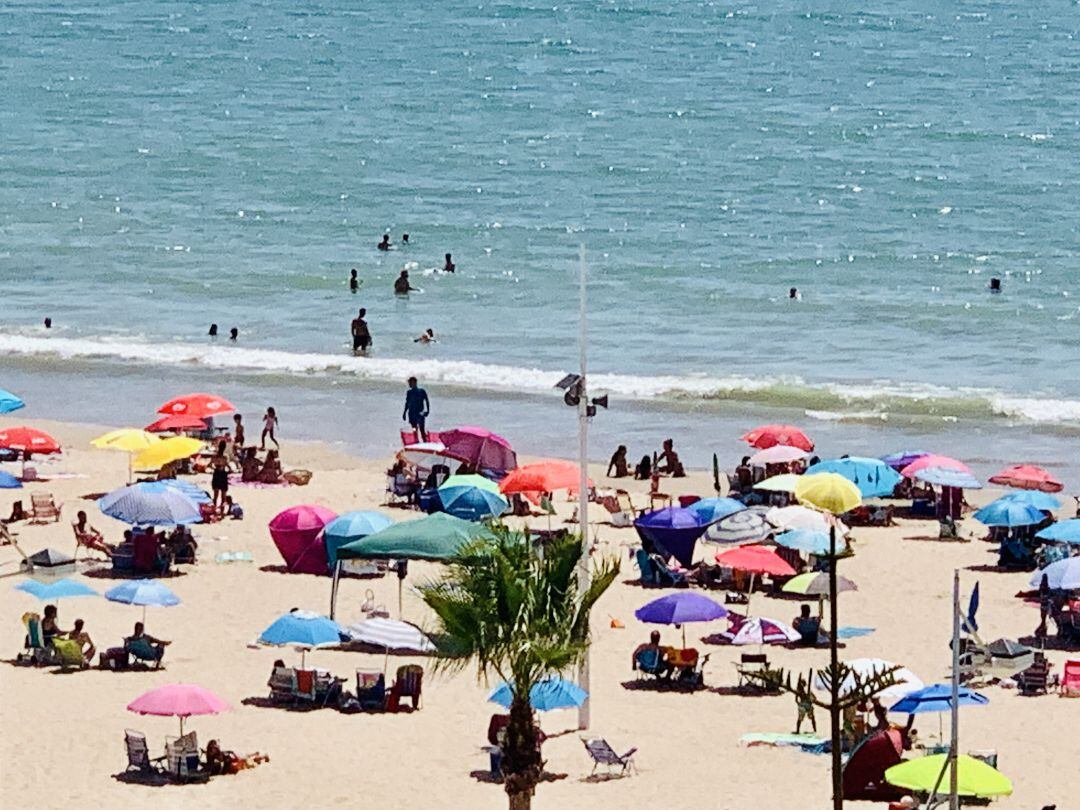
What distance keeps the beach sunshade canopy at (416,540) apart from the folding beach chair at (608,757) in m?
3.51

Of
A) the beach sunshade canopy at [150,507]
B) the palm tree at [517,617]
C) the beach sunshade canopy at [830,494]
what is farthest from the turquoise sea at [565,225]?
the palm tree at [517,617]

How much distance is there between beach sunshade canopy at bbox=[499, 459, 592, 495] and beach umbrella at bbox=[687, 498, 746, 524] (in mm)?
1619

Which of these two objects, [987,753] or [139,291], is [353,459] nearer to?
[987,753]

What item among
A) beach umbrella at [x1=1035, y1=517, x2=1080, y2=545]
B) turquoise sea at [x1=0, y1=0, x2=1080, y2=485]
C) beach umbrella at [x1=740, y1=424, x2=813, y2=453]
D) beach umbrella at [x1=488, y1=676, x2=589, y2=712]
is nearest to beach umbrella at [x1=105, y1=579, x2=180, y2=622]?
beach umbrella at [x1=488, y1=676, x2=589, y2=712]

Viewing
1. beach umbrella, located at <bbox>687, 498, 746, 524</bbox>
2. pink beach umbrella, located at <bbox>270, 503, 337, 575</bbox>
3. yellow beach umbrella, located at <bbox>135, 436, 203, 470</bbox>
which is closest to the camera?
pink beach umbrella, located at <bbox>270, 503, 337, 575</bbox>

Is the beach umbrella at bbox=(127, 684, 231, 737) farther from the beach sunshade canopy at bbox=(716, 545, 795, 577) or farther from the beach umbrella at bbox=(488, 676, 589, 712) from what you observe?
the beach sunshade canopy at bbox=(716, 545, 795, 577)

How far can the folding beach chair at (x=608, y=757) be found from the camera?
753 inches

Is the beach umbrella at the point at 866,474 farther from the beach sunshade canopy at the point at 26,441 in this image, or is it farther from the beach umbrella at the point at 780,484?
the beach sunshade canopy at the point at 26,441

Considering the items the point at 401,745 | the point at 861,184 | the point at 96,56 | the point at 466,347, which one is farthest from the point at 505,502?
the point at 96,56

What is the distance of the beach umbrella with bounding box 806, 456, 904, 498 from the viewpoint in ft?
89.0

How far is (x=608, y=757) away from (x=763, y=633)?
3652 mm

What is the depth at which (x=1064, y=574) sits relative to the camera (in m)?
22.8

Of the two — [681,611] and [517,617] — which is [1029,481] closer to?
[681,611]

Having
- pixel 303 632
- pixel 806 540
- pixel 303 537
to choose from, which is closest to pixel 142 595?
pixel 303 632
